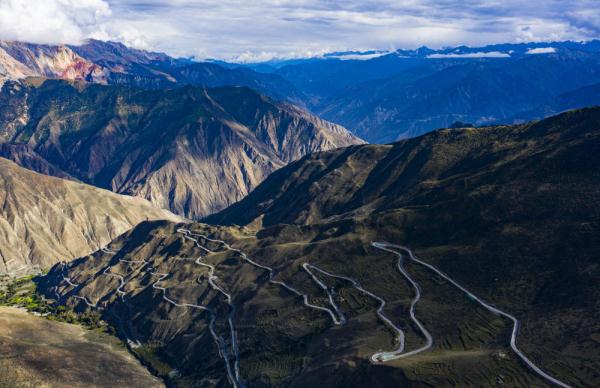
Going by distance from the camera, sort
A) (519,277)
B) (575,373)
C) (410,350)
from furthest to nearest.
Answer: (519,277)
(410,350)
(575,373)

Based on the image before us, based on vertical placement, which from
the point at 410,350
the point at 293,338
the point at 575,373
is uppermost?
the point at 575,373

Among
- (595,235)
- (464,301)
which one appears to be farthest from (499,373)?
(595,235)

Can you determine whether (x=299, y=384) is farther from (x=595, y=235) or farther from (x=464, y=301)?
(x=595, y=235)

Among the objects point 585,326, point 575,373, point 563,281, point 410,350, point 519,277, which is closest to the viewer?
point 575,373

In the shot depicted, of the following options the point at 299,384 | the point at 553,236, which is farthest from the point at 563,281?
the point at 299,384

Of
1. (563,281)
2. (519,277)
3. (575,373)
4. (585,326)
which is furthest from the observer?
(519,277)

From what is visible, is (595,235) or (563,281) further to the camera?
(595,235)

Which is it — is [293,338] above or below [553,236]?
below

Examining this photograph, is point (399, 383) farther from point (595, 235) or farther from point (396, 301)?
point (595, 235)

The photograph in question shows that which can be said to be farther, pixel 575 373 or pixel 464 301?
pixel 464 301
